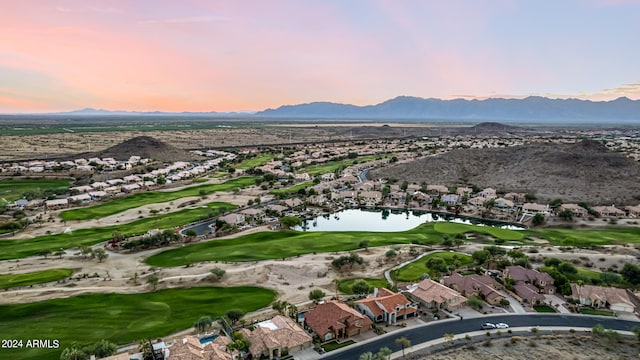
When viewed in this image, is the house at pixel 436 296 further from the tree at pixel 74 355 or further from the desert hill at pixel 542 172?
the desert hill at pixel 542 172

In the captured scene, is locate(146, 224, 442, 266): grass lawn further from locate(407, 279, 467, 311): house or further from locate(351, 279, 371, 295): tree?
locate(407, 279, 467, 311): house

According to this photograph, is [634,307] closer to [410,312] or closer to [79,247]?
[410,312]

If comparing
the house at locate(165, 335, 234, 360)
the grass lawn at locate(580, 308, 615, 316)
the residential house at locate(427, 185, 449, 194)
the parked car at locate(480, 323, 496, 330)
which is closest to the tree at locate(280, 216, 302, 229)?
the house at locate(165, 335, 234, 360)

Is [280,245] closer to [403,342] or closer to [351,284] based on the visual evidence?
[351,284]

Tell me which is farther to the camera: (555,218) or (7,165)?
(7,165)

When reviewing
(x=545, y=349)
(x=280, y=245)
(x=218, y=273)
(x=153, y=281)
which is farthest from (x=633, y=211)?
(x=153, y=281)

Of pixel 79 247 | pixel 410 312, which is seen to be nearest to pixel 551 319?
pixel 410 312
